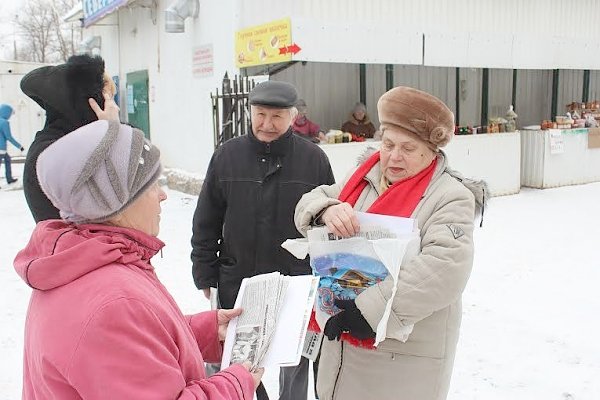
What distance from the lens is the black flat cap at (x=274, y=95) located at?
2.71 meters

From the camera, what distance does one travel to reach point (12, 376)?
12.0ft

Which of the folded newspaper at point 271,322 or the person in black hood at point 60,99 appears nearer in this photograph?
the folded newspaper at point 271,322

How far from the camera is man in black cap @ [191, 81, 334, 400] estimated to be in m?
2.77

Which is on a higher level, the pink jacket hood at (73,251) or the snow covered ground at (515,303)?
the pink jacket hood at (73,251)

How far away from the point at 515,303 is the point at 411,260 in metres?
3.51

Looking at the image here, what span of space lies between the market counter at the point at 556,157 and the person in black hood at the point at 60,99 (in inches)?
374

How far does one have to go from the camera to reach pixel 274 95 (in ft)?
8.95

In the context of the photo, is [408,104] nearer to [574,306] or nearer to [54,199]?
[54,199]

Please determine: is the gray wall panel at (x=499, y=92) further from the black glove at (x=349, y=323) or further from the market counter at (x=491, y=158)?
the black glove at (x=349, y=323)

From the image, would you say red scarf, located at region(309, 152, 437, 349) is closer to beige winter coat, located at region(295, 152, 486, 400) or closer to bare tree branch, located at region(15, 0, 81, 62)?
beige winter coat, located at region(295, 152, 486, 400)

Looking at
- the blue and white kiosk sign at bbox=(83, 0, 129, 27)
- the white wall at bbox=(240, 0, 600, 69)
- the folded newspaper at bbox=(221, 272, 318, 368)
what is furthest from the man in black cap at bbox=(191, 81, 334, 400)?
the blue and white kiosk sign at bbox=(83, 0, 129, 27)

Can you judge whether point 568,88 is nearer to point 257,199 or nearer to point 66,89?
point 257,199

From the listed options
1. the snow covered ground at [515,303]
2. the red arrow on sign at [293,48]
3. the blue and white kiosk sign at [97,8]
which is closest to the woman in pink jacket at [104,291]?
the snow covered ground at [515,303]

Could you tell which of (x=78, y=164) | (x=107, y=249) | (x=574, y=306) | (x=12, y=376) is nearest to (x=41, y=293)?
(x=107, y=249)
